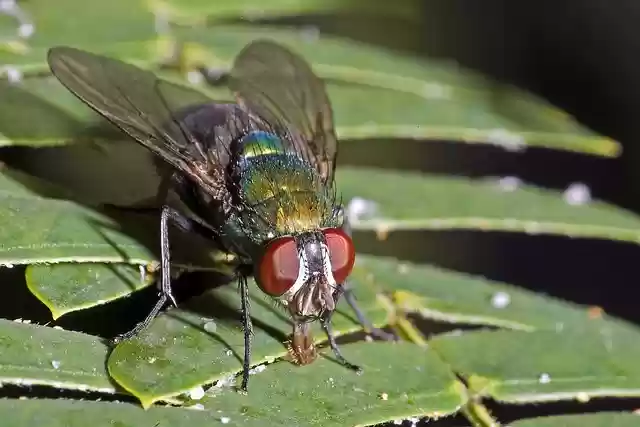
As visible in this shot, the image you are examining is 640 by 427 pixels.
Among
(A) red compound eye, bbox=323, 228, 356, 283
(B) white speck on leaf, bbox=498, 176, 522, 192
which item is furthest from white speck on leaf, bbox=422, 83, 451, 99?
(A) red compound eye, bbox=323, 228, 356, 283

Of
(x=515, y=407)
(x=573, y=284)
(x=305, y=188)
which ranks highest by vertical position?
(x=305, y=188)

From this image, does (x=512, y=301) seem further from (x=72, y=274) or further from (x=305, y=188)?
(x=72, y=274)

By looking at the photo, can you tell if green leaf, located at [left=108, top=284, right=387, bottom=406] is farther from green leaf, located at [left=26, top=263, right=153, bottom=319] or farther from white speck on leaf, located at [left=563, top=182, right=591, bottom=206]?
white speck on leaf, located at [left=563, top=182, right=591, bottom=206]

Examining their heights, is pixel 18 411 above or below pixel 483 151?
below

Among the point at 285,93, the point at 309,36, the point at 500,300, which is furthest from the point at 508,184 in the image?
the point at 309,36

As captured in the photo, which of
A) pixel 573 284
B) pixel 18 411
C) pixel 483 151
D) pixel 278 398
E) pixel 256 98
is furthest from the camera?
pixel 573 284

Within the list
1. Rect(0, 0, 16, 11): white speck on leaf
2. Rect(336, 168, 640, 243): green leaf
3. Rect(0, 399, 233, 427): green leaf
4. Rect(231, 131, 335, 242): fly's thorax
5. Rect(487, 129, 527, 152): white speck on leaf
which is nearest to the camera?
Rect(0, 399, 233, 427): green leaf

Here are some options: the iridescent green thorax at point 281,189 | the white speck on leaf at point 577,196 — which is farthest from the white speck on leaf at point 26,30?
the white speck on leaf at point 577,196

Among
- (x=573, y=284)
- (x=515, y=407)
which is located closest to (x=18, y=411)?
(x=515, y=407)
